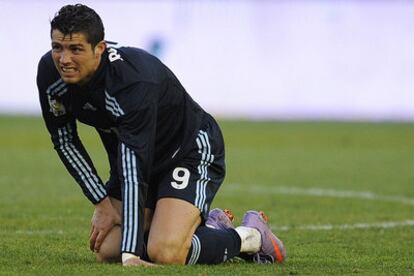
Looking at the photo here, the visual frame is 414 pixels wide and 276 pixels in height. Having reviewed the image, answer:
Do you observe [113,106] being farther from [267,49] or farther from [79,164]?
[267,49]

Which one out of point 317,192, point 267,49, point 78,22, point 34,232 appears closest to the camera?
point 78,22

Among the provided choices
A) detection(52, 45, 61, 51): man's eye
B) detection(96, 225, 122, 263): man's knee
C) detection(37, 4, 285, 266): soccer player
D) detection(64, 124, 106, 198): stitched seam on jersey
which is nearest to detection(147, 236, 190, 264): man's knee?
detection(37, 4, 285, 266): soccer player

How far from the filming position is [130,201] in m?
5.75

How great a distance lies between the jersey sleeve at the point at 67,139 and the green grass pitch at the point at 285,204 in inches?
17.0

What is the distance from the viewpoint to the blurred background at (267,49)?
72.9 ft

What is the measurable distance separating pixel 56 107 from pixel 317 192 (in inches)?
223

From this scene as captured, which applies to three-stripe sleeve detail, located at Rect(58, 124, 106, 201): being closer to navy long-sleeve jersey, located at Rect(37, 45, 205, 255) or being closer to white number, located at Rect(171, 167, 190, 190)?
navy long-sleeve jersey, located at Rect(37, 45, 205, 255)

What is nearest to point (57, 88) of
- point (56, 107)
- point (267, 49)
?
point (56, 107)

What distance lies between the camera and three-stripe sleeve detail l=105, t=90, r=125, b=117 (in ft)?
19.1

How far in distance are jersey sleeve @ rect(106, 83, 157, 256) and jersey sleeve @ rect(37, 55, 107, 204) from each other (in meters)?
0.43

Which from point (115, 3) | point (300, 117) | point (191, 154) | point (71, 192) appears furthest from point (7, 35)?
point (191, 154)

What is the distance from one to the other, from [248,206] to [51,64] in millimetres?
4356

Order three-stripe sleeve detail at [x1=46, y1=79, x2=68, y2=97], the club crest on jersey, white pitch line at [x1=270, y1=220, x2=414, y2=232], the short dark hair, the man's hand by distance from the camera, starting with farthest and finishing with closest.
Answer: white pitch line at [x1=270, y1=220, x2=414, y2=232]
the man's hand
the club crest on jersey
three-stripe sleeve detail at [x1=46, y1=79, x2=68, y2=97]
the short dark hair

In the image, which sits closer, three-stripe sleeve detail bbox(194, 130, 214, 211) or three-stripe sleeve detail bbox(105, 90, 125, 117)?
three-stripe sleeve detail bbox(105, 90, 125, 117)
